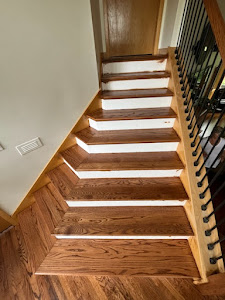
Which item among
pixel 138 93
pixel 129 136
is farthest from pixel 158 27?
pixel 129 136

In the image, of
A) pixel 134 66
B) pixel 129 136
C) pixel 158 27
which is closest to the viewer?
pixel 129 136

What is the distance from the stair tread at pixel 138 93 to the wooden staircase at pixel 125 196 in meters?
0.01

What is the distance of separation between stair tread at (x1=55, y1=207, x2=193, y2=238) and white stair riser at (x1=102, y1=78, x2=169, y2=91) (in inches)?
57.0

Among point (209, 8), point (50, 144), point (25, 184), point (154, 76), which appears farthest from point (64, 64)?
point (25, 184)

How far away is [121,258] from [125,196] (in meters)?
0.44

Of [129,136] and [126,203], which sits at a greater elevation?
[129,136]

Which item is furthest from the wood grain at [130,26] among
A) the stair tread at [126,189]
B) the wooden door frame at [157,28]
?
the stair tread at [126,189]

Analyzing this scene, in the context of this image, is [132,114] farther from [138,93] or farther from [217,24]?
[217,24]

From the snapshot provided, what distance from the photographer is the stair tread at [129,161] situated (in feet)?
3.78

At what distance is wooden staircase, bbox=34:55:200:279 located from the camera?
95 cm

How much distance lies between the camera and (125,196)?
1.10 m

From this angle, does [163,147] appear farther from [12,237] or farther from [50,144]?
[12,237]

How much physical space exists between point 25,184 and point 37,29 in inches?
56.8

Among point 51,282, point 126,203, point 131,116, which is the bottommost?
point 51,282
